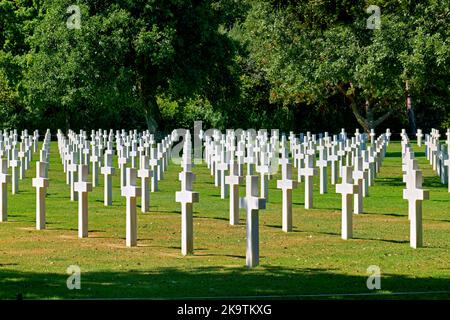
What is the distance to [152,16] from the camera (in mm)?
52750

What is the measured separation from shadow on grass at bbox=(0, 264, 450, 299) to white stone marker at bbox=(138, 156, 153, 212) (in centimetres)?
753

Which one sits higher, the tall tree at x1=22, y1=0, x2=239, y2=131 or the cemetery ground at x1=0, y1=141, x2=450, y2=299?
the tall tree at x1=22, y1=0, x2=239, y2=131

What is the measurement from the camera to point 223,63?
55.8 metres

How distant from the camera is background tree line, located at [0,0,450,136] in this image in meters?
34.9

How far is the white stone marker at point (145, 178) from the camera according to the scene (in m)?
22.0

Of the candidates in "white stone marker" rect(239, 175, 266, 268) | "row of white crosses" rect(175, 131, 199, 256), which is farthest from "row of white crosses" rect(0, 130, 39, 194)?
"white stone marker" rect(239, 175, 266, 268)

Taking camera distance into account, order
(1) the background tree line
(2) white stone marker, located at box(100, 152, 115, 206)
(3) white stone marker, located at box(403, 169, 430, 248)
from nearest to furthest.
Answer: (3) white stone marker, located at box(403, 169, 430, 248), (2) white stone marker, located at box(100, 152, 115, 206), (1) the background tree line

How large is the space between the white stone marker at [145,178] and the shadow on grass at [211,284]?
7534mm

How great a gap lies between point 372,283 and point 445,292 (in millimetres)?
986

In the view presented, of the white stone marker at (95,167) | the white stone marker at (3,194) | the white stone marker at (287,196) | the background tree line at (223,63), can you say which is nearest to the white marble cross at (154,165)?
the white stone marker at (95,167)

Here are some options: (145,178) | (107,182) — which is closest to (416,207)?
(145,178)

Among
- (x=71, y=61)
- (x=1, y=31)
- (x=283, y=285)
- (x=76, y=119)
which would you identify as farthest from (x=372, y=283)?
(x=76, y=119)

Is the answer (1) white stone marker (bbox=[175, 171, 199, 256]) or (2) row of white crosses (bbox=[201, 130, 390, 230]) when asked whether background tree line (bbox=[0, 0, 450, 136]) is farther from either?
(1) white stone marker (bbox=[175, 171, 199, 256])

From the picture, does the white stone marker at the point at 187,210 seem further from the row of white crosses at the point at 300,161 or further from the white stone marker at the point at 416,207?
the white stone marker at the point at 416,207
